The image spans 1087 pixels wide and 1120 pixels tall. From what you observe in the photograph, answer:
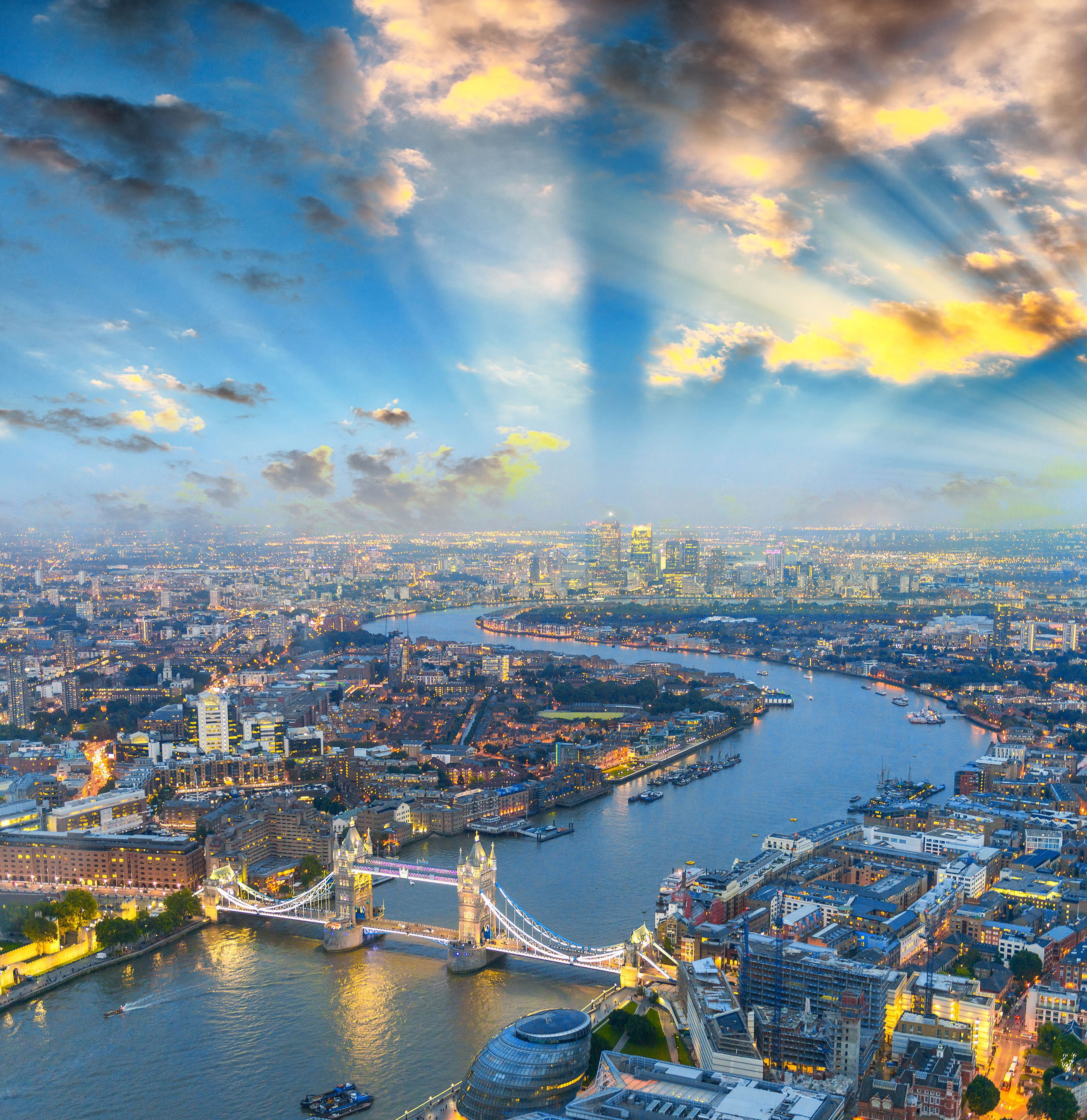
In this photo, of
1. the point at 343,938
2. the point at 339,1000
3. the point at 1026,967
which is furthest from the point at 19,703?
the point at 1026,967

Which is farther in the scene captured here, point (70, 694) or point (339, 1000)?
point (70, 694)

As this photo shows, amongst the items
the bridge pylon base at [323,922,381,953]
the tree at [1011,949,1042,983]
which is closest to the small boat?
the bridge pylon base at [323,922,381,953]

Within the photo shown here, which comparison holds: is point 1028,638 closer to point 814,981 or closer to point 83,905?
point 814,981

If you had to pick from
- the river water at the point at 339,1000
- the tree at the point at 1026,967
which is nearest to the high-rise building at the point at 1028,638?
the river water at the point at 339,1000

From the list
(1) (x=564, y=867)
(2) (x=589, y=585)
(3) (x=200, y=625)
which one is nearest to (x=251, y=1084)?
(1) (x=564, y=867)

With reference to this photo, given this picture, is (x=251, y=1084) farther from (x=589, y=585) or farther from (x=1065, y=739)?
(x=589, y=585)

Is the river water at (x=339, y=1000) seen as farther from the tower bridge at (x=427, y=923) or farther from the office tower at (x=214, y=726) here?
the office tower at (x=214, y=726)
